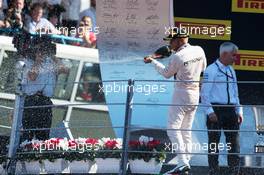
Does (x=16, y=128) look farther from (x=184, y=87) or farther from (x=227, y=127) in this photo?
(x=227, y=127)

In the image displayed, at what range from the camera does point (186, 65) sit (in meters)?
10.9

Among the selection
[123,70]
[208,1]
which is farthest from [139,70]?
[208,1]

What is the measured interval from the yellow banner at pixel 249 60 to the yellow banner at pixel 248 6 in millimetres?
452

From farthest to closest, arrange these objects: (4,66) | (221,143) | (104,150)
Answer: (4,66) < (221,143) < (104,150)

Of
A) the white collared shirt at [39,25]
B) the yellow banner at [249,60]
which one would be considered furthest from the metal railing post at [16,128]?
the yellow banner at [249,60]

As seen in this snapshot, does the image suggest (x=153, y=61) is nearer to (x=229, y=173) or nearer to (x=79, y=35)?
(x=229, y=173)

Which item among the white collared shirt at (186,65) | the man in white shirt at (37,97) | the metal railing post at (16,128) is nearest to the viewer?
the metal railing post at (16,128)

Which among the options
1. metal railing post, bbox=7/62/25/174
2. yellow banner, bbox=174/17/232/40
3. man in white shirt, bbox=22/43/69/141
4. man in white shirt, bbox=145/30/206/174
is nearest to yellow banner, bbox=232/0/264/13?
yellow banner, bbox=174/17/232/40

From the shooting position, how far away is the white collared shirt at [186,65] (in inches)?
430

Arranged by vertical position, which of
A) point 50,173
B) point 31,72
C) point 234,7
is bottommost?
point 50,173

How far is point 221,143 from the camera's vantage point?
11453mm

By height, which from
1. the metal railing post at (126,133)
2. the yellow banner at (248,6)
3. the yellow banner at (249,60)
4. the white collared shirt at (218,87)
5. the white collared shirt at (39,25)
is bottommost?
the metal railing post at (126,133)

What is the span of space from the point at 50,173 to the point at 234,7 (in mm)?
2881

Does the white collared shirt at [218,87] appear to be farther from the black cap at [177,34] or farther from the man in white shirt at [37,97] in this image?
the man in white shirt at [37,97]
